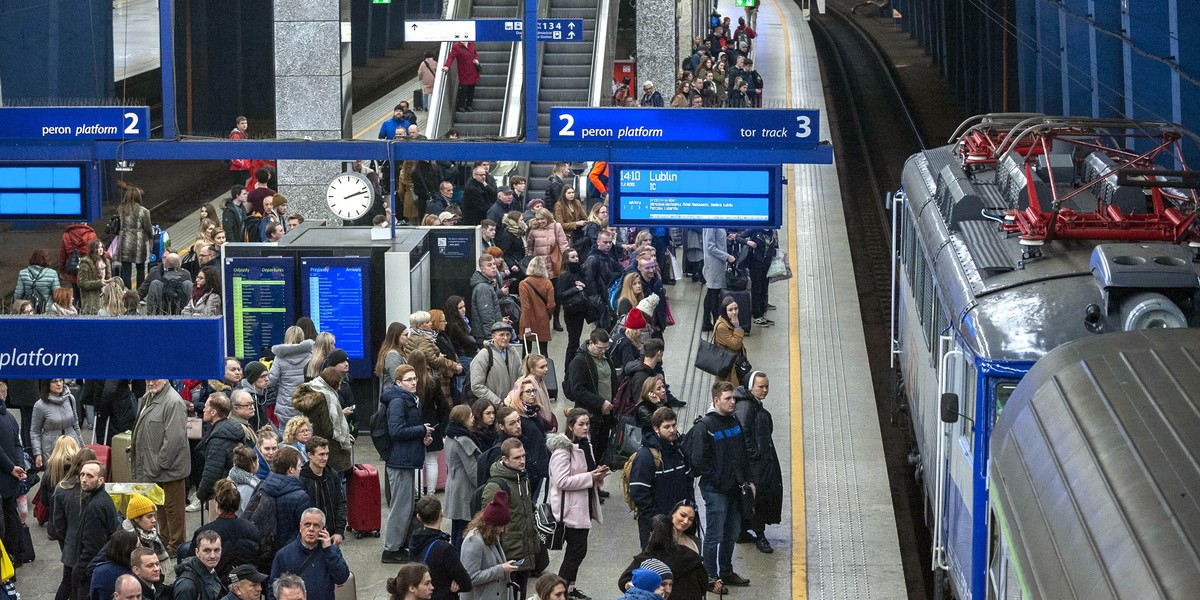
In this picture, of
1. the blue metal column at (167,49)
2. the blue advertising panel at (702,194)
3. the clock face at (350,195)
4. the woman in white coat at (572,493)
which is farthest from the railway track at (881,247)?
the blue metal column at (167,49)

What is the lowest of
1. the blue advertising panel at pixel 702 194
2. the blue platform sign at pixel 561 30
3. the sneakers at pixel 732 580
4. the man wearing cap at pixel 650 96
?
the sneakers at pixel 732 580

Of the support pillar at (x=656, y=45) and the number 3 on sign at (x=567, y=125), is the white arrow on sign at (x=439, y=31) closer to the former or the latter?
the number 3 on sign at (x=567, y=125)

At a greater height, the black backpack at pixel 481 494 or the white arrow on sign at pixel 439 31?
the white arrow on sign at pixel 439 31

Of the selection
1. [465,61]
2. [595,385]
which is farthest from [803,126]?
[465,61]

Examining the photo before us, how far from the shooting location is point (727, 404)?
13.3m

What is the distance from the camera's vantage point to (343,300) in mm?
18203

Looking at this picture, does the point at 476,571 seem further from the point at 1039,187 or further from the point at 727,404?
the point at 1039,187

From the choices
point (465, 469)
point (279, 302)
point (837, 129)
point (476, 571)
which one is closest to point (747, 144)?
point (279, 302)

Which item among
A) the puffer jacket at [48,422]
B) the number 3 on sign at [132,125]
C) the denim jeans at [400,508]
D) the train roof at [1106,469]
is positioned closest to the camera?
the train roof at [1106,469]

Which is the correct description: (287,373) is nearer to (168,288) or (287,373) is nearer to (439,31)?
(168,288)

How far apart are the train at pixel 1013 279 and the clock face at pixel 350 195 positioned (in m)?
7.99

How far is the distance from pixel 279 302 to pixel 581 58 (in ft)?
51.3

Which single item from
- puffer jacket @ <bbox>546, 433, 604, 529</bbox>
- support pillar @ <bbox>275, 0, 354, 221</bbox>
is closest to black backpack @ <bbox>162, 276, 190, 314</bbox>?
support pillar @ <bbox>275, 0, 354, 221</bbox>

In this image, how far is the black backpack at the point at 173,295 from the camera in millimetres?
19516
